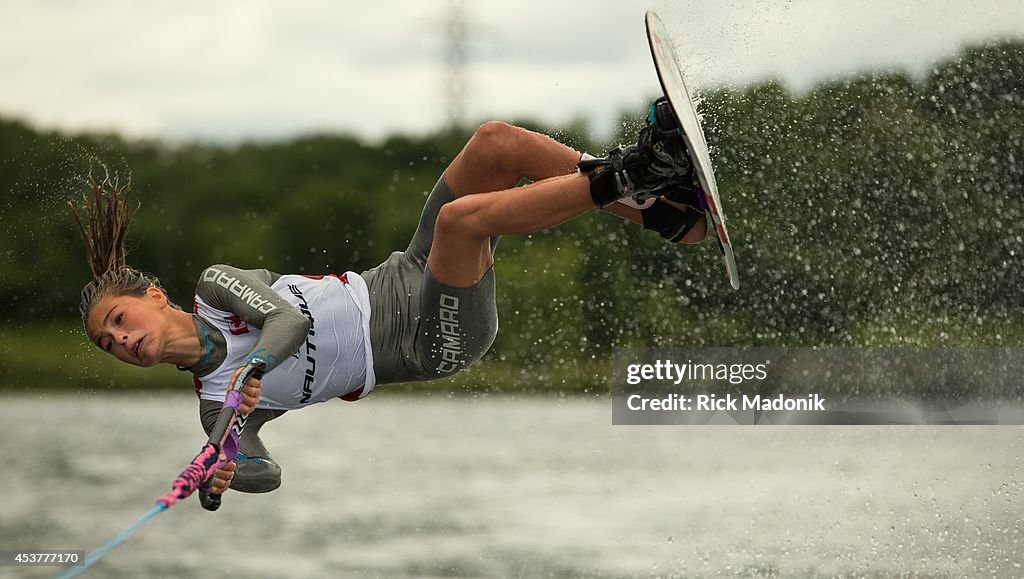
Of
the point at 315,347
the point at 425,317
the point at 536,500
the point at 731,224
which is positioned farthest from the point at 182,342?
the point at 731,224

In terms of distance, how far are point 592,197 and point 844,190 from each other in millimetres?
19318

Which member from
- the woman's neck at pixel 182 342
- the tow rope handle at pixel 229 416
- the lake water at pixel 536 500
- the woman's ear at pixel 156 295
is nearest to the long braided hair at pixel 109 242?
the woman's ear at pixel 156 295

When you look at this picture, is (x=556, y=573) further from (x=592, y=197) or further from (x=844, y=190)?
(x=844, y=190)

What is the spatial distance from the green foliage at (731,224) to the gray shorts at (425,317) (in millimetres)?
1353

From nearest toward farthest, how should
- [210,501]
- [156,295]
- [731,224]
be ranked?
[210,501], [156,295], [731,224]

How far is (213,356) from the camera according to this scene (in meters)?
4.21

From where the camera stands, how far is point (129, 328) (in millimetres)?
4082

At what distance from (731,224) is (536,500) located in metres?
5.73

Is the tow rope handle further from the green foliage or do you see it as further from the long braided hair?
the green foliage

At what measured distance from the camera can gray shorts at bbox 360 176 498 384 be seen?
4.39 meters

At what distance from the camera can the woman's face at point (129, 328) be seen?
4.06 m

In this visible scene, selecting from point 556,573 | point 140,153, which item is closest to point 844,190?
point 556,573

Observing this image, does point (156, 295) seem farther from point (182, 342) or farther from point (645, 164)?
point (645, 164)

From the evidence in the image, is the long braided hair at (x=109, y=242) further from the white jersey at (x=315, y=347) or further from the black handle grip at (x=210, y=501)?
the black handle grip at (x=210, y=501)
